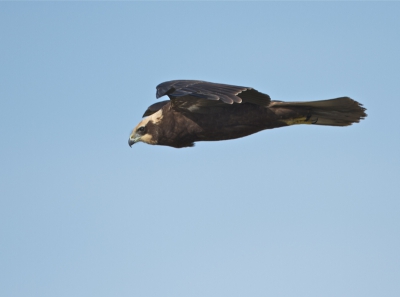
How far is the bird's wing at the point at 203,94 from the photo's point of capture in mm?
11320

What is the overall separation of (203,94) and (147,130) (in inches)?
86.2

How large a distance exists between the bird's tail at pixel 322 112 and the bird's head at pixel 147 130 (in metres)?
1.88

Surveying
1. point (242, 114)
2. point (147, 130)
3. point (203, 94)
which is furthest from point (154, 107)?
point (203, 94)

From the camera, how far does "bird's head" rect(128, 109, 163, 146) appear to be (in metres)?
13.1

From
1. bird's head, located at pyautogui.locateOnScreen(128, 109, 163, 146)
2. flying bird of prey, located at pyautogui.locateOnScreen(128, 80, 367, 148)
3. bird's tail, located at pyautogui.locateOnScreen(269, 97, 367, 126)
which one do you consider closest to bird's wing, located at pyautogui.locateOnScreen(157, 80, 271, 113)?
flying bird of prey, located at pyautogui.locateOnScreen(128, 80, 367, 148)

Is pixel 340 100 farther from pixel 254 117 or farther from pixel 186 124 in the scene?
pixel 186 124

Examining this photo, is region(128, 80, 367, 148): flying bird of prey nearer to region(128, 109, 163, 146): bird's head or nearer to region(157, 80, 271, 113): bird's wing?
region(157, 80, 271, 113): bird's wing

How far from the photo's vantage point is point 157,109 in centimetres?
1420

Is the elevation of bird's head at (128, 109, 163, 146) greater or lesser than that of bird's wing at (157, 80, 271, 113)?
lesser

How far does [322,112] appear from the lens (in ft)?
41.1

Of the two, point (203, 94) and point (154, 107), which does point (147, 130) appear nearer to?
point (154, 107)

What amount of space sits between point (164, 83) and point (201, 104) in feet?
2.24

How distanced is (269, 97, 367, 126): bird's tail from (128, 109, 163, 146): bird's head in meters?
1.88

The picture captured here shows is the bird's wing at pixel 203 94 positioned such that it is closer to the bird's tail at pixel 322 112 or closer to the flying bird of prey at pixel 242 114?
the flying bird of prey at pixel 242 114
